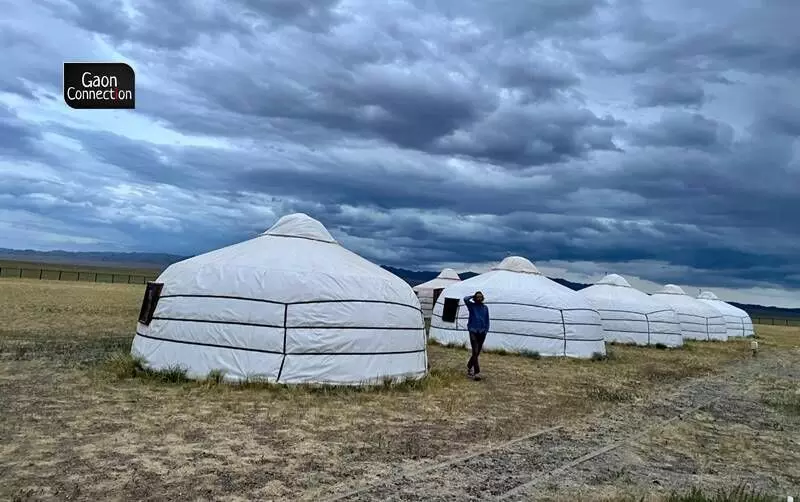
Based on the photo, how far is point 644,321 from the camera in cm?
2311

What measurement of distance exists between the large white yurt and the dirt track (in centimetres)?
1221

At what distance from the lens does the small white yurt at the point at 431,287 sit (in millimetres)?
31188

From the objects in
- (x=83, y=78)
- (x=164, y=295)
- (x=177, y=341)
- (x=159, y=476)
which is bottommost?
(x=159, y=476)

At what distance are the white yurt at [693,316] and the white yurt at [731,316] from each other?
5129 millimetres

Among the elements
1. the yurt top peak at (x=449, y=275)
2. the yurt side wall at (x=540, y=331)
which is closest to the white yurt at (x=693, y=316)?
the yurt top peak at (x=449, y=275)

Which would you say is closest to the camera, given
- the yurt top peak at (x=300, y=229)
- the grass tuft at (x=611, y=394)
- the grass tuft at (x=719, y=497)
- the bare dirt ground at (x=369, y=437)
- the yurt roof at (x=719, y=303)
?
the grass tuft at (x=719, y=497)

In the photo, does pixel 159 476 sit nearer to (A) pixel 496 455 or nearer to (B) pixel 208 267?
(A) pixel 496 455

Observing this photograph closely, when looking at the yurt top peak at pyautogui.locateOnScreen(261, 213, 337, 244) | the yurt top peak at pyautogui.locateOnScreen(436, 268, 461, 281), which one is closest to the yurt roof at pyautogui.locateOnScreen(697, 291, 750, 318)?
the yurt top peak at pyautogui.locateOnScreen(436, 268, 461, 281)

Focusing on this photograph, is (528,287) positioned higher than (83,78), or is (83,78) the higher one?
(83,78)

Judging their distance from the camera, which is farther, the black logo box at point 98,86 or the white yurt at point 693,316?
the white yurt at point 693,316

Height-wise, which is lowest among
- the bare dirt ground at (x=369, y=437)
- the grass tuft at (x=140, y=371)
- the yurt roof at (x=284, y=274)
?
the bare dirt ground at (x=369, y=437)

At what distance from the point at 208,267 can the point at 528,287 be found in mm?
9797

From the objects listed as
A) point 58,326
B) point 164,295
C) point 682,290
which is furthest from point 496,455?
point 682,290

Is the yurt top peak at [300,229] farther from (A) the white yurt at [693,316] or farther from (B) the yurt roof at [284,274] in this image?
(A) the white yurt at [693,316]
